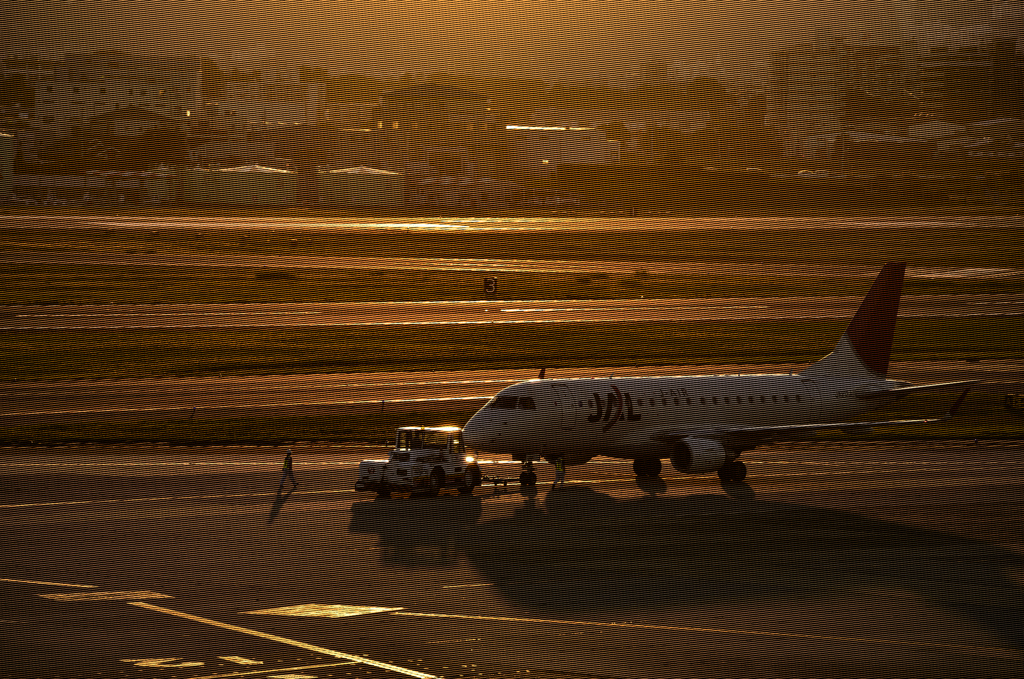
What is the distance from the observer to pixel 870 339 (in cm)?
5634

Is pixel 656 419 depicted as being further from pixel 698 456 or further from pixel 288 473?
pixel 288 473

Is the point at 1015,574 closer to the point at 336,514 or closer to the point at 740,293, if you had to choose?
the point at 336,514

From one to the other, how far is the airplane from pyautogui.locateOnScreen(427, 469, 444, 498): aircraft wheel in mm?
1849

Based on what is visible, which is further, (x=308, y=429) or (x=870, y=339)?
(x=308, y=429)

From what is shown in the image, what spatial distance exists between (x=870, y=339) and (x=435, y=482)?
78.0 feet

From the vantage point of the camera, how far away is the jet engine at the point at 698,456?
47.1 m

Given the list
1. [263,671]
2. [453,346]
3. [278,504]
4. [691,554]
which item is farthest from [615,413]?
[453,346]

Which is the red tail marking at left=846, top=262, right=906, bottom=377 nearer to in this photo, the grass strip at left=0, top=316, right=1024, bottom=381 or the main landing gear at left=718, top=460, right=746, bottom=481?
the main landing gear at left=718, top=460, right=746, bottom=481

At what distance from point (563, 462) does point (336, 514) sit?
1039 cm

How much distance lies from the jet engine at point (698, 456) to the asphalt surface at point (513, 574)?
38.8 inches

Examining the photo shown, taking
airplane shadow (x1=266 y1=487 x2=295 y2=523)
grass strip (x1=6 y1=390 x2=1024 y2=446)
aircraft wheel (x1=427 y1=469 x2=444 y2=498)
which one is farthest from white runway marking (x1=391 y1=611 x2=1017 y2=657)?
grass strip (x1=6 y1=390 x2=1024 y2=446)

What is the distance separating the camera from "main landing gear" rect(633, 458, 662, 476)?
49.3m

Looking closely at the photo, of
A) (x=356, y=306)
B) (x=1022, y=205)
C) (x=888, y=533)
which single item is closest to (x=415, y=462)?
(x=888, y=533)

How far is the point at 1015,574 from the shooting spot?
113ft
